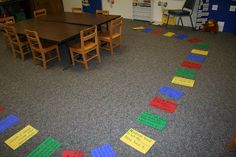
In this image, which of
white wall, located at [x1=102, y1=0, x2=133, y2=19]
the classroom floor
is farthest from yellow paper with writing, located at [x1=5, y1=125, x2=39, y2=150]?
white wall, located at [x1=102, y1=0, x2=133, y2=19]

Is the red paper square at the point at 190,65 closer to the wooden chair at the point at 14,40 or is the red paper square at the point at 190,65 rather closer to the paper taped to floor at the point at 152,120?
the paper taped to floor at the point at 152,120

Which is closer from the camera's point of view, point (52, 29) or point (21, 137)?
point (21, 137)

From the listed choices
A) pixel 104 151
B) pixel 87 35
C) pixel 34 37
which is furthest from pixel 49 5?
pixel 104 151

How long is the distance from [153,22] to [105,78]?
10.7 ft

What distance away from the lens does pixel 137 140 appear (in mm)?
2090

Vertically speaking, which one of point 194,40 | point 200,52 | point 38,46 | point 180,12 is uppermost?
point 180,12

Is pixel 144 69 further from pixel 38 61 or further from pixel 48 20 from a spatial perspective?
pixel 48 20

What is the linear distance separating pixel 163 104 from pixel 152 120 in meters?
0.35

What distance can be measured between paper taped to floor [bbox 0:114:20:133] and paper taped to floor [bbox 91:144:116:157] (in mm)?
1134

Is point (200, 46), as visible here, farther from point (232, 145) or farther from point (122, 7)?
point (122, 7)

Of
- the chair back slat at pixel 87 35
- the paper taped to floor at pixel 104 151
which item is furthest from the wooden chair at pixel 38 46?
the paper taped to floor at pixel 104 151

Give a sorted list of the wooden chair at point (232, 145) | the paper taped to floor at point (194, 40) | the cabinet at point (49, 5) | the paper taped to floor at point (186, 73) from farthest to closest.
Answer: the cabinet at point (49, 5) < the paper taped to floor at point (194, 40) < the paper taped to floor at point (186, 73) < the wooden chair at point (232, 145)

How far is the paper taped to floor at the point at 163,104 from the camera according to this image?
2489 mm

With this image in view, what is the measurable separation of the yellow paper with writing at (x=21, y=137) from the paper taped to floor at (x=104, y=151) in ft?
2.54
